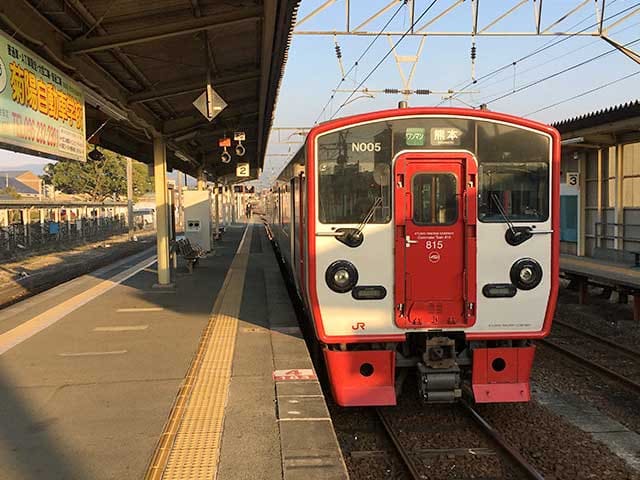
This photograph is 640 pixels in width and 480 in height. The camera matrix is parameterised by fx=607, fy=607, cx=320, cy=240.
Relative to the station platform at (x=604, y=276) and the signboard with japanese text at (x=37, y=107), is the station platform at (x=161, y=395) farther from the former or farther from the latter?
the station platform at (x=604, y=276)

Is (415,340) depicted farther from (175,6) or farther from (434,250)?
(175,6)

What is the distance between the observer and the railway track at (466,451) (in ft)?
15.0

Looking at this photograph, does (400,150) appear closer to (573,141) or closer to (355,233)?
(355,233)

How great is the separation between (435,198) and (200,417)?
2.74 m

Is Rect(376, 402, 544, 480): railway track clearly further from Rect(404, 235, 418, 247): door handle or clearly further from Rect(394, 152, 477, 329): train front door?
Rect(404, 235, 418, 247): door handle

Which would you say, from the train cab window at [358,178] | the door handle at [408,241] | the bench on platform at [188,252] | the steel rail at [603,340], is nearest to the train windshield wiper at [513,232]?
the door handle at [408,241]

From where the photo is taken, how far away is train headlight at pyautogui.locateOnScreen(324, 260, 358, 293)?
5406mm

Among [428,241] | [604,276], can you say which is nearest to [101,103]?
[428,241]

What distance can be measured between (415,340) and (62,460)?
314 centimetres

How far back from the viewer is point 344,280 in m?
5.42

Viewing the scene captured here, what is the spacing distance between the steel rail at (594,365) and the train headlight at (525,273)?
2387 mm

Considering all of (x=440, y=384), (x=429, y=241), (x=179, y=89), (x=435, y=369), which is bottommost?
(x=440, y=384)

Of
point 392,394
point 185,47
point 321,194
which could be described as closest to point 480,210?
point 321,194

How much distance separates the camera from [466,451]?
16.6 feet
